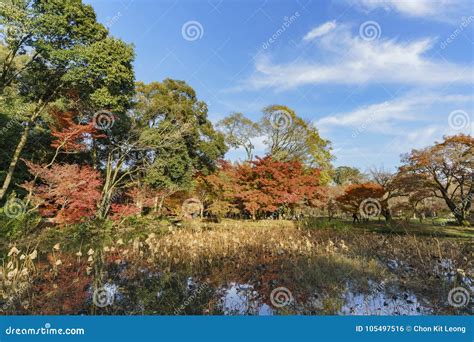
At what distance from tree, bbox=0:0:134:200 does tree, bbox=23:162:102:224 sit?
101 centimetres

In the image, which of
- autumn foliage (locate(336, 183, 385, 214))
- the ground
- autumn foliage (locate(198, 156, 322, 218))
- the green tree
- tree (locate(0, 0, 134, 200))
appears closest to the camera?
the ground

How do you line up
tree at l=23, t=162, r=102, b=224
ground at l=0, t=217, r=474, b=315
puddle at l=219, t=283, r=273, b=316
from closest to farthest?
puddle at l=219, t=283, r=273, b=316 → ground at l=0, t=217, r=474, b=315 → tree at l=23, t=162, r=102, b=224

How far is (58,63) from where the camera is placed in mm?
9398

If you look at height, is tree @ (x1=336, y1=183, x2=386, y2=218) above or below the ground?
above

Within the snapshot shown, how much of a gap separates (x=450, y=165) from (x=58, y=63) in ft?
50.1

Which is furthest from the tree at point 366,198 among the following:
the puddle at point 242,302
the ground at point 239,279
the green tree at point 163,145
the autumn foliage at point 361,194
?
the puddle at point 242,302

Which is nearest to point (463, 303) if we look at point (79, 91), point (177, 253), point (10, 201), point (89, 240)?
point (177, 253)

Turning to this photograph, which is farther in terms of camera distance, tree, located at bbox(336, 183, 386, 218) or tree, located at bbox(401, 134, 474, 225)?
tree, located at bbox(336, 183, 386, 218)

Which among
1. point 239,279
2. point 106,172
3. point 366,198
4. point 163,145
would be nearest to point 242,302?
point 239,279

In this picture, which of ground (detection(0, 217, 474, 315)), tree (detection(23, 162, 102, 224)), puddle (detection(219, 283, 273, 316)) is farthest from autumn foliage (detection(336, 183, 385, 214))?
tree (detection(23, 162, 102, 224))

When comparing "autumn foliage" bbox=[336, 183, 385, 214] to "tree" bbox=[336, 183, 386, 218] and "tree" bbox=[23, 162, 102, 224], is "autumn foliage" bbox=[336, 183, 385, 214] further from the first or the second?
"tree" bbox=[23, 162, 102, 224]

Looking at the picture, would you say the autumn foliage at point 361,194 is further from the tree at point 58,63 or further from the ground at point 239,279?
the tree at point 58,63

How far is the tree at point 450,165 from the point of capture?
33.4ft

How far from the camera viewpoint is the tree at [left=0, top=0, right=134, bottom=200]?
337 inches
